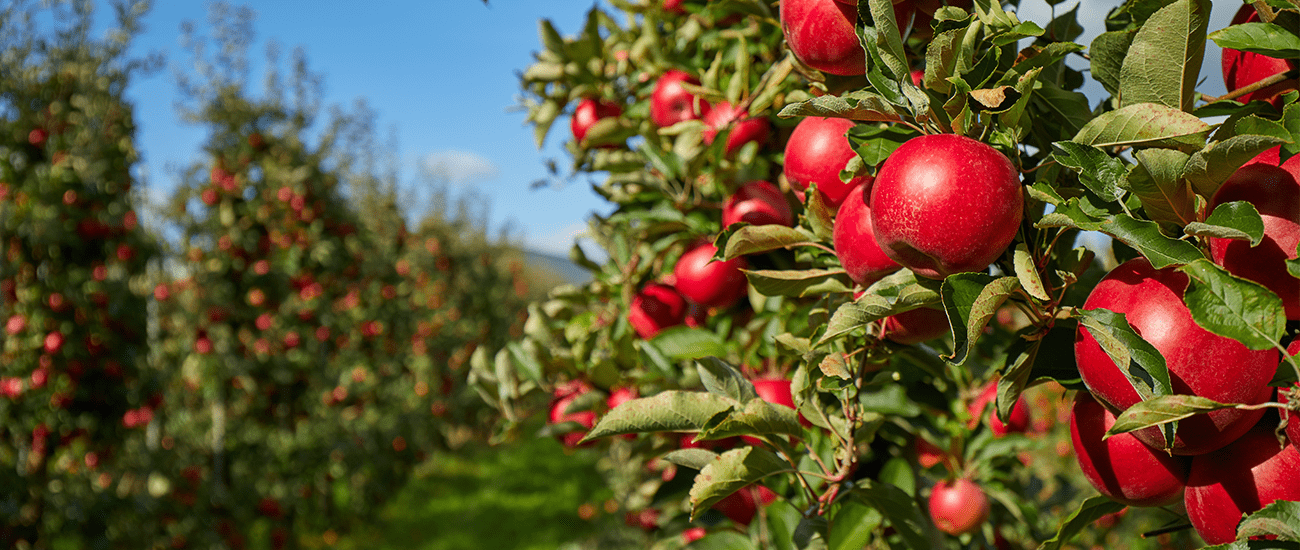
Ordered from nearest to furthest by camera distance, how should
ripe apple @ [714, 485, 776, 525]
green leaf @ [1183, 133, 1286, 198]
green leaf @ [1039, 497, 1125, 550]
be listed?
green leaf @ [1183, 133, 1286, 198] → green leaf @ [1039, 497, 1125, 550] → ripe apple @ [714, 485, 776, 525]

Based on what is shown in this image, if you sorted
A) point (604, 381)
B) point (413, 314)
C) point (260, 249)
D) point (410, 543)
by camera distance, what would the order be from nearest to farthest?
point (604, 381), point (260, 249), point (410, 543), point (413, 314)

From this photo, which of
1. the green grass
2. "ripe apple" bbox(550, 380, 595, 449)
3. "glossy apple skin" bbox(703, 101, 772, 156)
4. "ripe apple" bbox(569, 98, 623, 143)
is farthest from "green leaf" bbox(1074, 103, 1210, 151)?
the green grass

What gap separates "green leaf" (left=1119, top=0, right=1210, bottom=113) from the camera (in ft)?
2.12

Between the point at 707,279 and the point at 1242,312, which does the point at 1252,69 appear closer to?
the point at 1242,312

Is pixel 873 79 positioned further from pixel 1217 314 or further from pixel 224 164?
pixel 224 164

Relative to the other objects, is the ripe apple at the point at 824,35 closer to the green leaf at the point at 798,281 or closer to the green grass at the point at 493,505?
the green leaf at the point at 798,281

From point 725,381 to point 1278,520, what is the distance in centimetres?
54

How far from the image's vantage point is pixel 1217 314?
1.76ft

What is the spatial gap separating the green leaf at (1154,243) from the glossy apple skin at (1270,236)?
40 mm

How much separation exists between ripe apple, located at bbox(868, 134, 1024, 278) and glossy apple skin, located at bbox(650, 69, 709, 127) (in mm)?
860

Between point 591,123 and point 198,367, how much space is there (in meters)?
4.15

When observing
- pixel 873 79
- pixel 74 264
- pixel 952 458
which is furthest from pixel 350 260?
pixel 873 79

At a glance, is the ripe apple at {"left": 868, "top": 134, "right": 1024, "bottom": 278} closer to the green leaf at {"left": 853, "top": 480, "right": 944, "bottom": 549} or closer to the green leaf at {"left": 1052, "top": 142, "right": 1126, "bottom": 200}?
the green leaf at {"left": 1052, "top": 142, "right": 1126, "bottom": 200}

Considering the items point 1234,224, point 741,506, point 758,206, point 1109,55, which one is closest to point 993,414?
point 741,506
